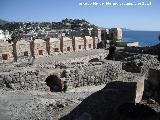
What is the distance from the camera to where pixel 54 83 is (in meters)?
17.0

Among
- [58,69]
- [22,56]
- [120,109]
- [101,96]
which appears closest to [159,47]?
[22,56]

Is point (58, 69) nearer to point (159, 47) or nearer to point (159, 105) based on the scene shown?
point (159, 105)

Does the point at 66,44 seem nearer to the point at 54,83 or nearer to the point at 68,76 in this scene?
the point at 54,83

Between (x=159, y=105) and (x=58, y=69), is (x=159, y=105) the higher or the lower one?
the lower one

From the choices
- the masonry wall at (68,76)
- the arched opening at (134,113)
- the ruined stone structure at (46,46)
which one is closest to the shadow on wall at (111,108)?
the arched opening at (134,113)

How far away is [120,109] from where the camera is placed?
11.4 metres

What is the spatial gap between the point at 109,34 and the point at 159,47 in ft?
67.1

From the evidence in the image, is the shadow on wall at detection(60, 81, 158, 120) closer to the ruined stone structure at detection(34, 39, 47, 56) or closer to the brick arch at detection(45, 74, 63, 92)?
the brick arch at detection(45, 74, 63, 92)

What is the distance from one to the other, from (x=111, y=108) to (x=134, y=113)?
1348 millimetres

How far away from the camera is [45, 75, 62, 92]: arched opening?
661 inches

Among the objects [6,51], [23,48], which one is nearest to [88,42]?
[23,48]

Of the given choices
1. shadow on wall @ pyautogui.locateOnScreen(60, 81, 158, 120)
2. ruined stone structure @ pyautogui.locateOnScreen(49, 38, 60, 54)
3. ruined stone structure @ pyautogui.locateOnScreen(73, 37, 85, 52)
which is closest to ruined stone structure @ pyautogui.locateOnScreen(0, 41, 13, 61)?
ruined stone structure @ pyautogui.locateOnScreen(49, 38, 60, 54)

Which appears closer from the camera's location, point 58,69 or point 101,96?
point 101,96

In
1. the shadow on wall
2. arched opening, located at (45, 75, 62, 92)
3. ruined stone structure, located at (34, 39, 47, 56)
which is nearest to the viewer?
the shadow on wall
